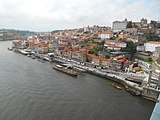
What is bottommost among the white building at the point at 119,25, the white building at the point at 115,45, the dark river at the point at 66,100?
the dark river at the point at 66,100

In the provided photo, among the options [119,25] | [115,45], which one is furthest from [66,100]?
[119,25]

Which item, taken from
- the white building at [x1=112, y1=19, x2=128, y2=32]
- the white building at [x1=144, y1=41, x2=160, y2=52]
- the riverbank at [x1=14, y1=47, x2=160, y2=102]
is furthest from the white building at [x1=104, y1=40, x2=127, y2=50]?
the white building at [x1=112, y1=19, x2=128, y2=32]

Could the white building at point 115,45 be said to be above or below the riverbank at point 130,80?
above

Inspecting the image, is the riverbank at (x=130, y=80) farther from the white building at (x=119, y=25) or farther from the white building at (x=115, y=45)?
the white building at (x=119, y=25)

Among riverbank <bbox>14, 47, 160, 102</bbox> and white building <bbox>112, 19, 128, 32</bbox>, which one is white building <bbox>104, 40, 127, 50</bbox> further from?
white building <bbox>112, 19, 128, 32</bbox>

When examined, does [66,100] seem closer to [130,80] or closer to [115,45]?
[130,80]

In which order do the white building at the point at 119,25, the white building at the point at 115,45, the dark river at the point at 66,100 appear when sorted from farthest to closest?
the white building at the point at 119,25
the white building at the point at 115,45
the dark river at the point at 66,100

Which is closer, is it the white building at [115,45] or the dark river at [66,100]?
the dark river at [66,100]

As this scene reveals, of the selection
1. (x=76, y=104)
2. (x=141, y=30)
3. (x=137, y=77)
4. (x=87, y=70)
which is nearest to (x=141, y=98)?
(x=137, y=77)

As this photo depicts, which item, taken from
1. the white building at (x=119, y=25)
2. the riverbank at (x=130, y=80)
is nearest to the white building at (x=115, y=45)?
the riverbank at (x=130, y=80)

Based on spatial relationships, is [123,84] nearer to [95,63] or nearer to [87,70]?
[87,70]
